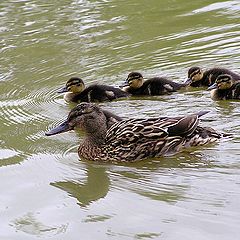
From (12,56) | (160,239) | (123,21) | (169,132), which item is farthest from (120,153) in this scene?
(123,21)

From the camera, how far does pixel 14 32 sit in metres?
9.82

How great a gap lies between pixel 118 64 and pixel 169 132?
2608 mm

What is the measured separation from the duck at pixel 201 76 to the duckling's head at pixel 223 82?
0.55ft

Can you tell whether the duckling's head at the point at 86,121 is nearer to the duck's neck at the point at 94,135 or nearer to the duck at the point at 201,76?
the duck's neck at the point at 94,135

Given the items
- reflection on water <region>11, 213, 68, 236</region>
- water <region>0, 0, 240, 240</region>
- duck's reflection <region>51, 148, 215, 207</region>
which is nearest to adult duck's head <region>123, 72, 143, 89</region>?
water <region>0, 0, 240, 240</region>

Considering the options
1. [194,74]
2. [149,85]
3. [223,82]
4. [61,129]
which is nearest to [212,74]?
[194,74]

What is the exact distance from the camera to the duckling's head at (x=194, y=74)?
275 inches

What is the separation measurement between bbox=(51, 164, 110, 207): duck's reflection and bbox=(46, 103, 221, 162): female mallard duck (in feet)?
0.79

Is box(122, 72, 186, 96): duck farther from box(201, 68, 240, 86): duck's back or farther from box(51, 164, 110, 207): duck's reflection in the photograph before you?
box(51, 164, 110, 207): duck's reflection

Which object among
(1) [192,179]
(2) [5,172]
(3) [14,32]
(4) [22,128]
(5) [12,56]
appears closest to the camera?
(1) [192,179]

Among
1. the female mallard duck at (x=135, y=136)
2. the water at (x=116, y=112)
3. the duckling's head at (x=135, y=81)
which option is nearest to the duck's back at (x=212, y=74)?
the water at (x=116, y=112)

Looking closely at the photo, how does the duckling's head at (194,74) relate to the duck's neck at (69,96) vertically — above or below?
above

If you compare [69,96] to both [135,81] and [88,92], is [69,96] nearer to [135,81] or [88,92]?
[88,92]

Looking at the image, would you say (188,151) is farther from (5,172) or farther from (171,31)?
(171,31)
